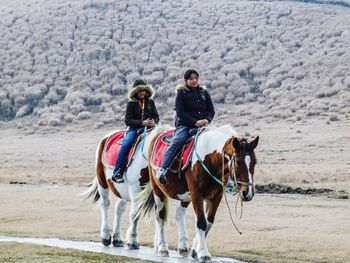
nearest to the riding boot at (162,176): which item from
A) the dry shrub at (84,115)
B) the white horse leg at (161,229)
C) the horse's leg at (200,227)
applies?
the horse's leg at (200,227)

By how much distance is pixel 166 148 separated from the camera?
38.6 feet

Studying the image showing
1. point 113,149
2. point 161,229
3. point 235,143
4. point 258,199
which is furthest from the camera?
point 258,199

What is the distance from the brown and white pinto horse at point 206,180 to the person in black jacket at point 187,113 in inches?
10.2

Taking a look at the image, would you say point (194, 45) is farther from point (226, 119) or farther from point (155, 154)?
point (155, 154)

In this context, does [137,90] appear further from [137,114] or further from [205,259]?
[205,259]

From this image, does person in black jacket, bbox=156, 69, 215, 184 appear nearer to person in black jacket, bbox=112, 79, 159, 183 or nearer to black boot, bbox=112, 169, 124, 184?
person in black jacket, bbox=112, 79, 159, 183

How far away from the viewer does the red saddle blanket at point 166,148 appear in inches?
444

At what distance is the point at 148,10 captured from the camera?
7575 centimetres

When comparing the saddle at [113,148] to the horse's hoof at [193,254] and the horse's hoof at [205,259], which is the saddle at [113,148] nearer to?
the horse's hoof at [193,254]

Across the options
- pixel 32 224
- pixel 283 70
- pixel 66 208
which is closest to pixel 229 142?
pixel 32 224

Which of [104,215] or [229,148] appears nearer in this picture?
[229,148]

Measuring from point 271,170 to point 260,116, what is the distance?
1861cm

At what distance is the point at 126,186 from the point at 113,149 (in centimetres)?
83

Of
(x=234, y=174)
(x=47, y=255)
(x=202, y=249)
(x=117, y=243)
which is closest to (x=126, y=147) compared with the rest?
(x=117, y=243)
